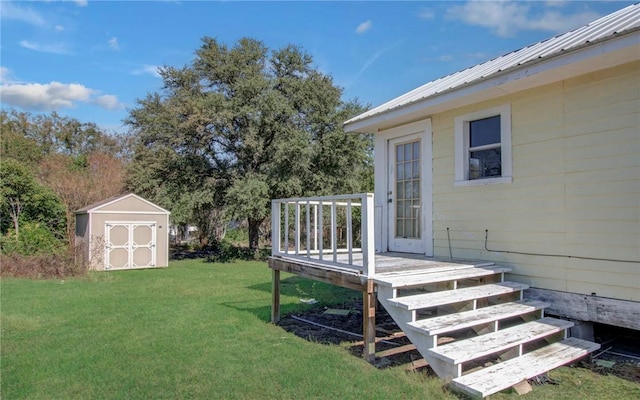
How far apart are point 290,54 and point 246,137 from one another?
420 centimetres

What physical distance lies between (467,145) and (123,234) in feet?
40.7

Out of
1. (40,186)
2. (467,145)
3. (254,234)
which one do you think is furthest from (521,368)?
(40,186)

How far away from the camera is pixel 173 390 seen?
128 inches

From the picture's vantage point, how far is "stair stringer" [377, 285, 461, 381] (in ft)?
10.4

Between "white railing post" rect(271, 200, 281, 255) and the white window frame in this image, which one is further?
"white railing post" rect(271, 200, 281, 255)

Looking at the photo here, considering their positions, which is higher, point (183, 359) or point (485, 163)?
point (485, 163)

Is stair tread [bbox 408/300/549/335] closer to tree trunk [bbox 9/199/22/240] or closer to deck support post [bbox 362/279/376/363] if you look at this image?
deck support post [bbox 362/279/376/363]

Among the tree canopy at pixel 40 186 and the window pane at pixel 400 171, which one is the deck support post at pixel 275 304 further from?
the tree canopy at pixel 40 186

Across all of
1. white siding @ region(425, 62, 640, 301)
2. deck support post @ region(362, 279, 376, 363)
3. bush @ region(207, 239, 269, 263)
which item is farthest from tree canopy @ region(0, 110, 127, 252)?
white siding @ region(425, 62, 640, 301)

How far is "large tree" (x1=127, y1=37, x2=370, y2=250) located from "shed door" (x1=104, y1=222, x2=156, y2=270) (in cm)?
242

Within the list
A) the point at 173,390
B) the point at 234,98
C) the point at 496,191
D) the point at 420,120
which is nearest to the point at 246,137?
the point at 234,98

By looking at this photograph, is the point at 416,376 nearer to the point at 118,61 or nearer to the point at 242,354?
the point at 242,354

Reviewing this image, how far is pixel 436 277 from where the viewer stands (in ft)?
13.3

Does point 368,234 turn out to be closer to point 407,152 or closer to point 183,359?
point 183,359
